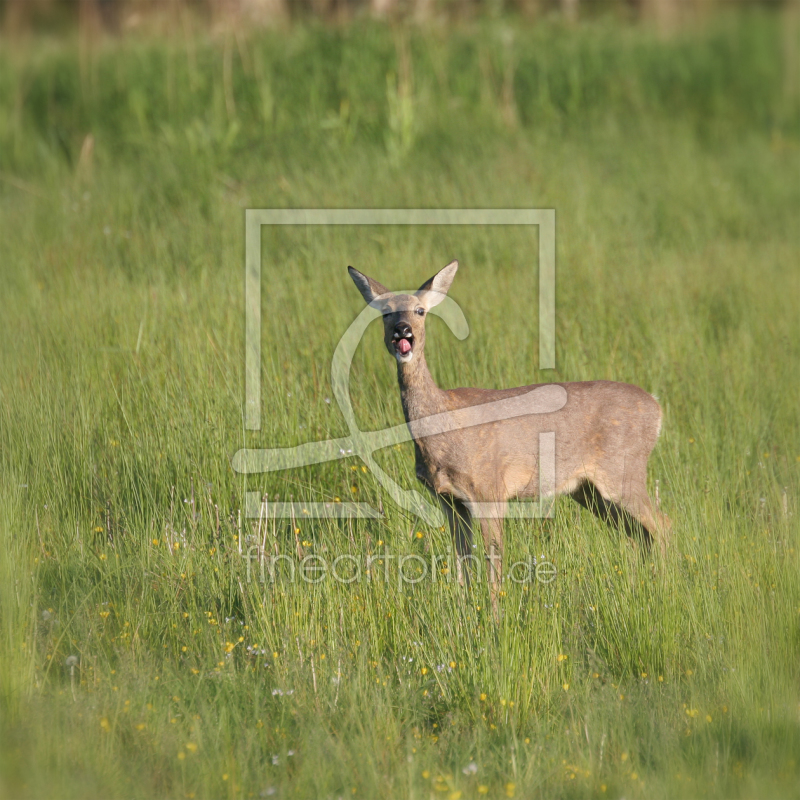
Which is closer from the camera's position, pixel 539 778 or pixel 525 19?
pixel 539 778

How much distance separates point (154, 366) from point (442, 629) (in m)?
3.25

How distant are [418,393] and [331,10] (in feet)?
43.4

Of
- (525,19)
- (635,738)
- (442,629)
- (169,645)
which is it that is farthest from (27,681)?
(525,19)

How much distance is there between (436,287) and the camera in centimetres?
566

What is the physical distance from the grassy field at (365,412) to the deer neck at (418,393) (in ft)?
1.99

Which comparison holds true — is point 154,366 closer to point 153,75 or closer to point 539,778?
point 539,778

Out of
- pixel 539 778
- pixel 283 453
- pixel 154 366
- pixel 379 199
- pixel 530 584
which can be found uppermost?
pixel 379 199

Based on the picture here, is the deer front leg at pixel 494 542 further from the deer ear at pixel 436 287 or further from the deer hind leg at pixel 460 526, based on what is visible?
the deer ear at pixel 436 287

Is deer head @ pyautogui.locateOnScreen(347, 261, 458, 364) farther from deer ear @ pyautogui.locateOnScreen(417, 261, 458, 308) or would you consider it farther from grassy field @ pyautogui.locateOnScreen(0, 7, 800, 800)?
grassy field @ pyautogui.locateOnScreen(0, 7, 800, 800)

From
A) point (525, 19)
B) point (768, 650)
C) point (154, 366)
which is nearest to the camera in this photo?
point (768, 650)

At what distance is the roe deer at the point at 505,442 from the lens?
18.0 ft

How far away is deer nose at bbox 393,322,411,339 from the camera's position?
17.4ft

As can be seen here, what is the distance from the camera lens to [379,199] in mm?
10242

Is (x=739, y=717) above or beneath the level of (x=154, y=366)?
beneath
